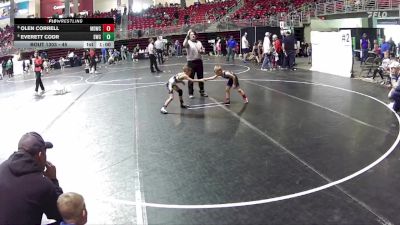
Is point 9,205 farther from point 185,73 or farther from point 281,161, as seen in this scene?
point 185,73

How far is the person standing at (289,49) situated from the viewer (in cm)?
1985

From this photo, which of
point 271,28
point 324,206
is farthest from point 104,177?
point 271,28

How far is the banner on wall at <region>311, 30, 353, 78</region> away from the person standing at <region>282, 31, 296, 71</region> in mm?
1030

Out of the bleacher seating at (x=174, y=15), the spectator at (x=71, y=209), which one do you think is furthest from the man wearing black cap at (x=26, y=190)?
the bleacher seating at (x=174, y=15)

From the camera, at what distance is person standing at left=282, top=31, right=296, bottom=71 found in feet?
65.1

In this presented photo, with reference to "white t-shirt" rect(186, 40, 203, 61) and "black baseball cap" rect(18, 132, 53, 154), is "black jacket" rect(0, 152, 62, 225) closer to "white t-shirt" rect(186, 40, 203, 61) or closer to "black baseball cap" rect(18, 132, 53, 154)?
"black baseball cap" rect(18, 132, 53, 154)

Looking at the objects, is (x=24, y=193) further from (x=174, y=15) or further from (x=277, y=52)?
(x=174, y=15)

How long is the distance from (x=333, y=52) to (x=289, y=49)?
2.46 metres

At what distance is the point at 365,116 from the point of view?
9.53 metres

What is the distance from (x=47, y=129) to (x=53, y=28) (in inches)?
108

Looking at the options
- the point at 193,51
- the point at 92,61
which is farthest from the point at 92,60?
the point at 193,51
